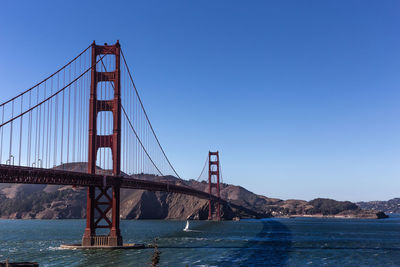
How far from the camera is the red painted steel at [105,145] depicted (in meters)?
54.2

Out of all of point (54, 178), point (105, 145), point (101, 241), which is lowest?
point (101, 241)

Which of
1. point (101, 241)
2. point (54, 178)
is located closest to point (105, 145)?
point (101, 241)

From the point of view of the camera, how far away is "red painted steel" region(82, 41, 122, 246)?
2136 inches

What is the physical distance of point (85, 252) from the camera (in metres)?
50.4

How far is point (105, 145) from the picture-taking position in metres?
56.1

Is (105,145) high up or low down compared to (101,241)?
up

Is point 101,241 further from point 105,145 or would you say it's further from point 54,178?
point 54,178

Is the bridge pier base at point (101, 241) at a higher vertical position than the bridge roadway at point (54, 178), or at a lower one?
lower

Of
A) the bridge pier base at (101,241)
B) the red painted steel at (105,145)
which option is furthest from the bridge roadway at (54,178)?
the bridge pier base at (101,241)

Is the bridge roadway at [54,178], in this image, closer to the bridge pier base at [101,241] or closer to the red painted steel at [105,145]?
the red painted steel at [105,145]

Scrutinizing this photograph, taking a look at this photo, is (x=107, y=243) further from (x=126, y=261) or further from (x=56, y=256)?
(x=126, y=261)

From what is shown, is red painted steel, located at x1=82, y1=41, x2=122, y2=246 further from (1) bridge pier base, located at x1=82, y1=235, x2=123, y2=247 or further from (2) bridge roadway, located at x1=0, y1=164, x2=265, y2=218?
(2) bridge roadway, located at x1=0, y1=164, x2=265, y2=218

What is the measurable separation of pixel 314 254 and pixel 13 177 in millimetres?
36545

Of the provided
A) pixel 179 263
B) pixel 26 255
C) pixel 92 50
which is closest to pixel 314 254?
pixel 179 263
